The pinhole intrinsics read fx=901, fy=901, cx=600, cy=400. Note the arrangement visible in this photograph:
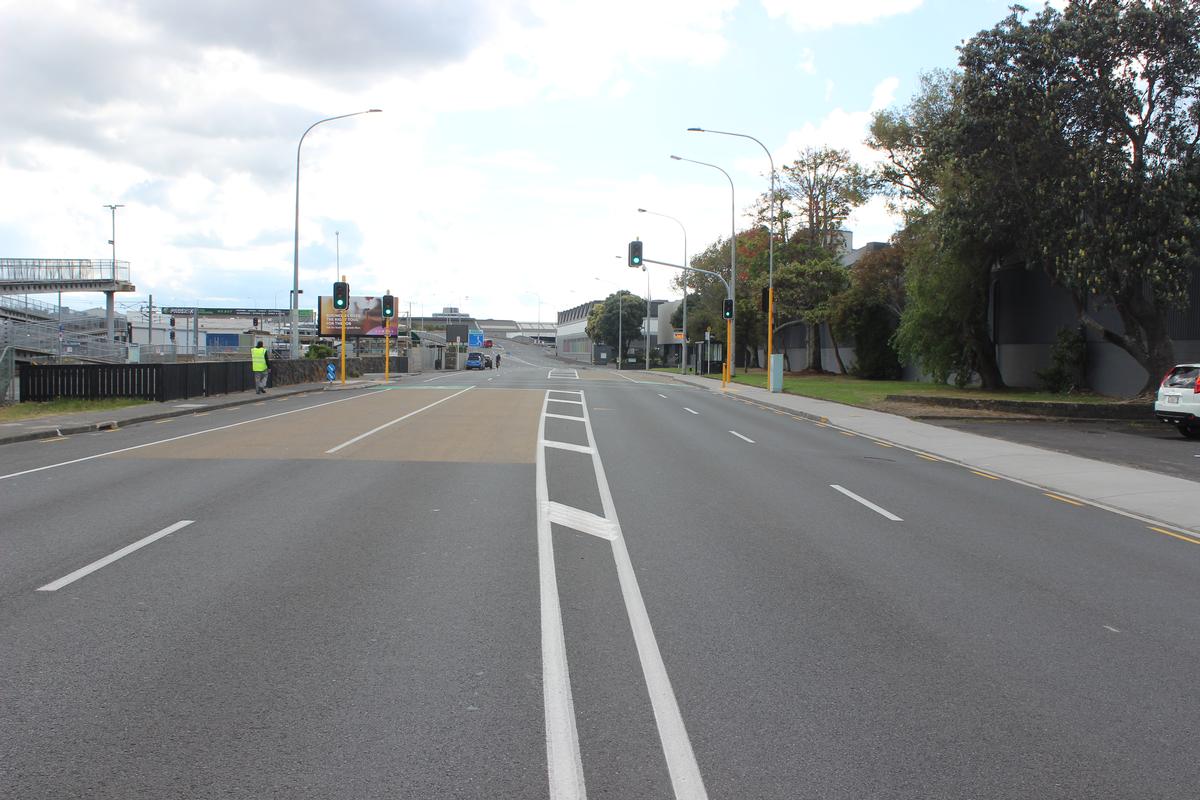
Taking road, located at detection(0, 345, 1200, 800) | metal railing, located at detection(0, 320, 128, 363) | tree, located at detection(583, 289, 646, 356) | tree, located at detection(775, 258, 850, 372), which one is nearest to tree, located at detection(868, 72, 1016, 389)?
tree, located at detection(775, 258, 850, 372)

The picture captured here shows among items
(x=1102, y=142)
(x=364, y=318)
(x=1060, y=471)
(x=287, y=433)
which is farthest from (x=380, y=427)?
(x=364, y=318)

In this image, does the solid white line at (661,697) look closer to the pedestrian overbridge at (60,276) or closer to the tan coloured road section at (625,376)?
the tan coloured road section at (625,376)

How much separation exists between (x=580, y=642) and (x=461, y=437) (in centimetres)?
1214

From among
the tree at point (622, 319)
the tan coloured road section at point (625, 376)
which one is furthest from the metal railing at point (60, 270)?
the tree at point (622, 319)

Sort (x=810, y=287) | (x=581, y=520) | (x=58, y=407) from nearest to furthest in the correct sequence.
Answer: (x=581, y=520) < (x=58, y=407) < (x=810, y=287)

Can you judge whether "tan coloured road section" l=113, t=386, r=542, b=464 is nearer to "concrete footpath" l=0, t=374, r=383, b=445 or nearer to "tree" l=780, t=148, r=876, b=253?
"concrete footpath" l=0, t=374, r=383, b=445

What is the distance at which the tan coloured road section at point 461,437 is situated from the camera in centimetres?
1456

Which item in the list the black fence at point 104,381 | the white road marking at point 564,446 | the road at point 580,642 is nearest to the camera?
the road at point 580,642

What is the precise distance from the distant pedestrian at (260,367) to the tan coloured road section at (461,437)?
734cm

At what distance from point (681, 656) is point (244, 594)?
3.26 meters

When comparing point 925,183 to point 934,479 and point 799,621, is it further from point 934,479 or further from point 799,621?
point 799,621

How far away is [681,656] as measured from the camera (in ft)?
17.7

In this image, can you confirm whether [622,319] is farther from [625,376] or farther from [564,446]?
[564,446]

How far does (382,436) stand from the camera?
17484mm
